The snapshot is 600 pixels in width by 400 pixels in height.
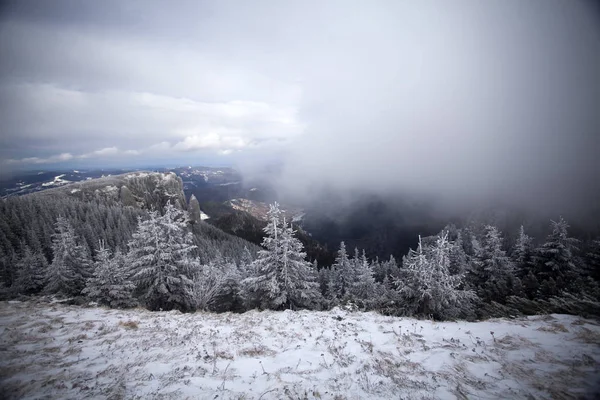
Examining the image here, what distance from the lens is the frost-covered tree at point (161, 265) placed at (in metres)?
16.4

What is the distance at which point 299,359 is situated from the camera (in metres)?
7.05

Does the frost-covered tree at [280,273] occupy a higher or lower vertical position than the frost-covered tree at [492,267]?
higher

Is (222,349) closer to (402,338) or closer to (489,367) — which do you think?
(402,338)

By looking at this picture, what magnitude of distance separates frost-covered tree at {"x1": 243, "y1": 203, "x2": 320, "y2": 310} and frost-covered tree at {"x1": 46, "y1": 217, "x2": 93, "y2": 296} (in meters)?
19.6

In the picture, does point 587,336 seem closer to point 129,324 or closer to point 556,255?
point 129,324

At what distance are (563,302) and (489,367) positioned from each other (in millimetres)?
6227

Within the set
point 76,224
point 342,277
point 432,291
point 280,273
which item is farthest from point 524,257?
point 76,224

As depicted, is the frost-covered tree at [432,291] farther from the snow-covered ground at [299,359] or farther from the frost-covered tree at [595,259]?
the frost-covered tree at [595,259]

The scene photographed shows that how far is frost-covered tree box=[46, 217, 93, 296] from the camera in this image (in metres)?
23.5

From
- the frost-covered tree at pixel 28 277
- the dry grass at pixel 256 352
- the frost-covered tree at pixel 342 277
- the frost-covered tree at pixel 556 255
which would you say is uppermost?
the dry grass at pixel 256 352

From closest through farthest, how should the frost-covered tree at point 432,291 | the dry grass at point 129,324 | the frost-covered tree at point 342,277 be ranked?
the dry grass at point 129,324
the frost-covered tree at point 432,291
the frost-covered tree at point 342,277

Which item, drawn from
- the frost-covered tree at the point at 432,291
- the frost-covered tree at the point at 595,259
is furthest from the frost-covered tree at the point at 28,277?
the frost-covered tree at the point at 595,259

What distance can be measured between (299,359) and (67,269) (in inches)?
1180

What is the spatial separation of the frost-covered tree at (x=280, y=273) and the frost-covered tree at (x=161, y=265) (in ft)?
15.4
